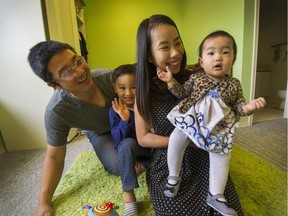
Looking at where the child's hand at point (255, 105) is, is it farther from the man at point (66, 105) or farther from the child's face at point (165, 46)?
the man at point (66, 105)

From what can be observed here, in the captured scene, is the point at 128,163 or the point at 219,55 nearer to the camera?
the point at 219,55

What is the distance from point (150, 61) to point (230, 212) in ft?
2.24

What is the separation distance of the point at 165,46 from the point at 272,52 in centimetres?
372

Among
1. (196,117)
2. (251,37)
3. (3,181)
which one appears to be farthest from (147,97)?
(251,37)

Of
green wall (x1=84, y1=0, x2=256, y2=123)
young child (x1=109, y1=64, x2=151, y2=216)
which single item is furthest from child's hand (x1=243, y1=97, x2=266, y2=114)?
green wall (x1=84, y1=0, x2=256, y2=123)

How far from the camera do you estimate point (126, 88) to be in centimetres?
113

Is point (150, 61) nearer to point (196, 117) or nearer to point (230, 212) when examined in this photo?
point (196, 117)

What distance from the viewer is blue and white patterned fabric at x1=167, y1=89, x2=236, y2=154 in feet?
2.48

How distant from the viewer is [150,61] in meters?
0.90

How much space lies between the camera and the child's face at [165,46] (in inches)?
32.4

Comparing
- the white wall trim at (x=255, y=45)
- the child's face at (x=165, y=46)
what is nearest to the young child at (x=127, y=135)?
the child's face at (x=165, y=46)

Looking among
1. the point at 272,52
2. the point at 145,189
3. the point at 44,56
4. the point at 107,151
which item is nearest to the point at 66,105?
the point at 44,56

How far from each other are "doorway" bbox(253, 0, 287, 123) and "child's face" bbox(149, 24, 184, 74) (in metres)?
3.18

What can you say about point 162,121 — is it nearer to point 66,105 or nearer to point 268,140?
point 66,105
